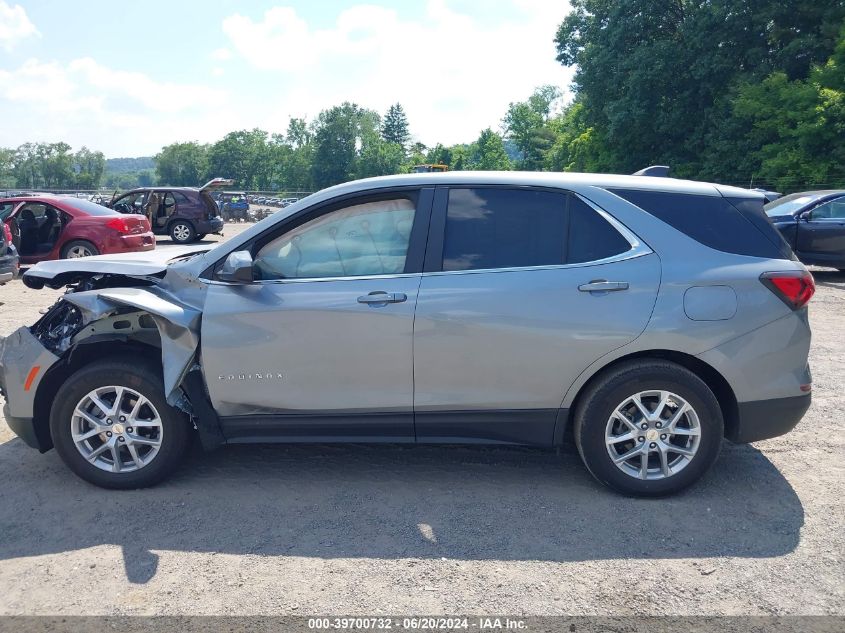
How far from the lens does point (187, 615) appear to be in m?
2.98

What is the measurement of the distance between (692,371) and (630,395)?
437mm

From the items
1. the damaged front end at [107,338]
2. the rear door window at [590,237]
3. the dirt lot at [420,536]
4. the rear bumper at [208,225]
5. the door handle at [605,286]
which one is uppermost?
the rear door window at [590,237]

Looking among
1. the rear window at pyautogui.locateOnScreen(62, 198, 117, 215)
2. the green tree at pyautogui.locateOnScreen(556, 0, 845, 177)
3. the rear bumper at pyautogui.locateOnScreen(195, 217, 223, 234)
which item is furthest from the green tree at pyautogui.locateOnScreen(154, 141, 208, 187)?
the rear window at pyautogui.locateOnScreen(62, 198, 117, 215)

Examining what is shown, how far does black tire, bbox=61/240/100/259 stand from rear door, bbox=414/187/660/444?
10629mm

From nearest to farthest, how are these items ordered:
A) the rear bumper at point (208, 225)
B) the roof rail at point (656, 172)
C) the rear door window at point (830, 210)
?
1. the roof rail at point (656, 172)
2. the rear door window at point (830, 210)
3. the rear bumper at point (208, 225)

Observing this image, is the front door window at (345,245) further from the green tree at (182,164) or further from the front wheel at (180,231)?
the green tree at (182,164)

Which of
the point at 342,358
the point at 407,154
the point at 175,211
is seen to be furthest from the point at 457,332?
the point at 407,154

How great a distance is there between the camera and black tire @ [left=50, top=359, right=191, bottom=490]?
405cm

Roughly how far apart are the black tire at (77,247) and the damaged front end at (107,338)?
9.06 m

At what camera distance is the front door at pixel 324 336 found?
3.92 metres

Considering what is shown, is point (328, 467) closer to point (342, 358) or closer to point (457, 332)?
point (342, 358)

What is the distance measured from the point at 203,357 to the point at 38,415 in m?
1.14

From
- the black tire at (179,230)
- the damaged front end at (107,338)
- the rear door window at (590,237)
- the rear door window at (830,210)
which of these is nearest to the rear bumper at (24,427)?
the damaged front end at (107,338)

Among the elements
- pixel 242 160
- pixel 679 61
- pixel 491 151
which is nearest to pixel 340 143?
pixel 242 160
